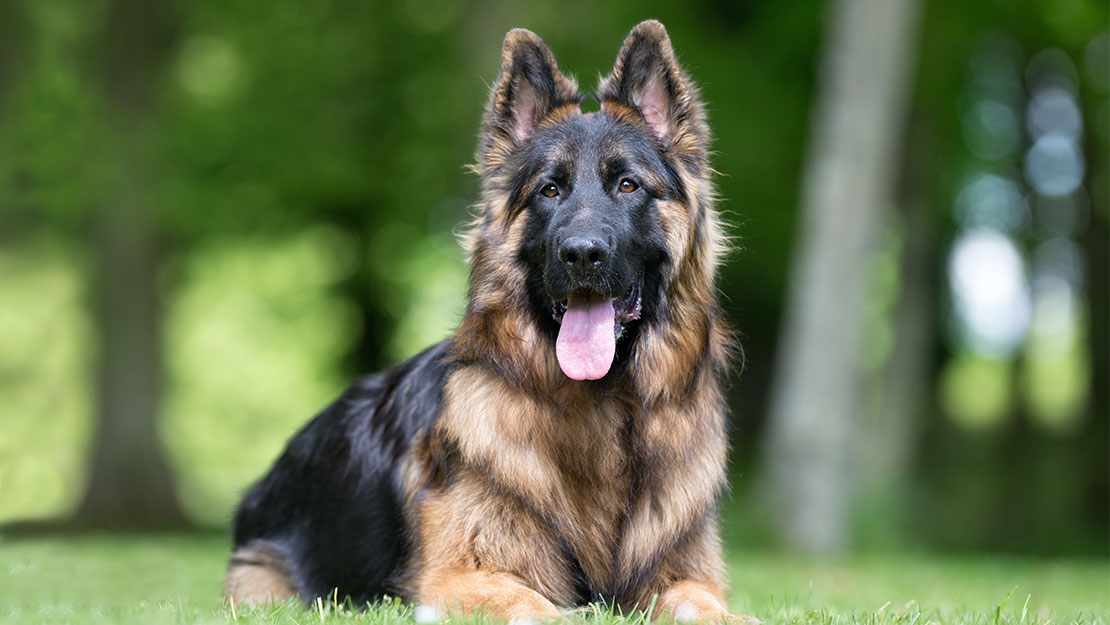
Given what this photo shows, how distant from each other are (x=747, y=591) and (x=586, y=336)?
3.17 meters

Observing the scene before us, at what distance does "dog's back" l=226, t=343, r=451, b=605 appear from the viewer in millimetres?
5383

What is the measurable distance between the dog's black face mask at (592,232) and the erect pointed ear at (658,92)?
0.54ft

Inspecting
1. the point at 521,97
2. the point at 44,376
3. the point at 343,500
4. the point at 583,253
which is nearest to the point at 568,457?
the point at 583,253

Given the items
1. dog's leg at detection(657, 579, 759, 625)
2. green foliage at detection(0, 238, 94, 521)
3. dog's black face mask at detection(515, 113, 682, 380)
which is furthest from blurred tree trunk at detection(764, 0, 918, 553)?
green foliage at detection(0, 238, 94, 521)

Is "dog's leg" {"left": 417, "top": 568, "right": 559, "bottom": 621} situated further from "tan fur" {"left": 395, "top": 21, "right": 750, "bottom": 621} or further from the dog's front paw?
the dog's front paw

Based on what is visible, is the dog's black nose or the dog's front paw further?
the dog's black nose

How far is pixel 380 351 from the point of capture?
2388 centimetres

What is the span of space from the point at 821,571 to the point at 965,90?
38.2 ft

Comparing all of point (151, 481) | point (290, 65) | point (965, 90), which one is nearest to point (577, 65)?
point (290, 65)

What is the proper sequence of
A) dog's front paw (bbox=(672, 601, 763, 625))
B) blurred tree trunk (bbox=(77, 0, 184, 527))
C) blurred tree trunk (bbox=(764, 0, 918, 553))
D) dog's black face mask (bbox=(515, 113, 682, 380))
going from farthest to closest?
blurred tree trunk (bbox=(77, 0, 184, 527)) < blurred tree trunk (bbox=(764, 0, 918, 553)) < dog's black face mask (bbox=(515, 113, 682, 380)) < dog's front paw (bbox=(672, 601, 763, 625))

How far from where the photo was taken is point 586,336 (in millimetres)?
4938

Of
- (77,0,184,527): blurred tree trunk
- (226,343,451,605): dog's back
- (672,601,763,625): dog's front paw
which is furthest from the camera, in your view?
(77,0,184,527): blurred tree trunk

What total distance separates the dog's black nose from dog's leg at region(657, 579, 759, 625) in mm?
1324

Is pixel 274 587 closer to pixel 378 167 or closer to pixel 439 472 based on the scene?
pixel 439 472
